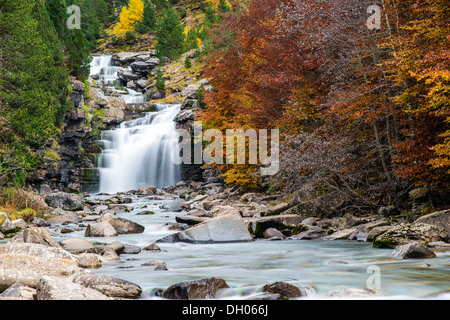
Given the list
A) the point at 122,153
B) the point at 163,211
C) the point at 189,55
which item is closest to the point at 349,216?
the point at 163,211

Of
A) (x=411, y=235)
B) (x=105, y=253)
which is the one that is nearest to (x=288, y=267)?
(x=411, y=235)

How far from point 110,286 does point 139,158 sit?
94.9 feet

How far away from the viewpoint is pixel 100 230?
11.5m

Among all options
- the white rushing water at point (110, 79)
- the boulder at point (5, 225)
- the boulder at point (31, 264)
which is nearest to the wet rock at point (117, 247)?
the boulder at point (31, 264)

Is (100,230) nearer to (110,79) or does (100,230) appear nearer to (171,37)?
(110,79)

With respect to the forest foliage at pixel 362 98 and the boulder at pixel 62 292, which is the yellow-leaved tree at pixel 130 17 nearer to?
the forest foliage at pixel 362 98

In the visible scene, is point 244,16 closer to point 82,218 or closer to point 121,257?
point 82,218

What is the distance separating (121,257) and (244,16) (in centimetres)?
1897

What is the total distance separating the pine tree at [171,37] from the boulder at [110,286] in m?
56.7

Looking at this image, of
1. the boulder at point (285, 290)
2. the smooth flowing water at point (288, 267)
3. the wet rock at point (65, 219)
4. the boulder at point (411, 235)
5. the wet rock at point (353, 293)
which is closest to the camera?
the wet rock at point (353, 293)

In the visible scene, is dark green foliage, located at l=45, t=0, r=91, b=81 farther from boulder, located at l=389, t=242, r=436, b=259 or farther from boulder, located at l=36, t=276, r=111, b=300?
boulder, located at l=389, t=242, r=436, b=259

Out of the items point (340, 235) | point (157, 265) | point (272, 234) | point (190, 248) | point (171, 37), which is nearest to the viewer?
point (157, 265)

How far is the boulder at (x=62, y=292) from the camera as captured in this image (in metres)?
4.45

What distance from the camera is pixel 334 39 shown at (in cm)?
1179
